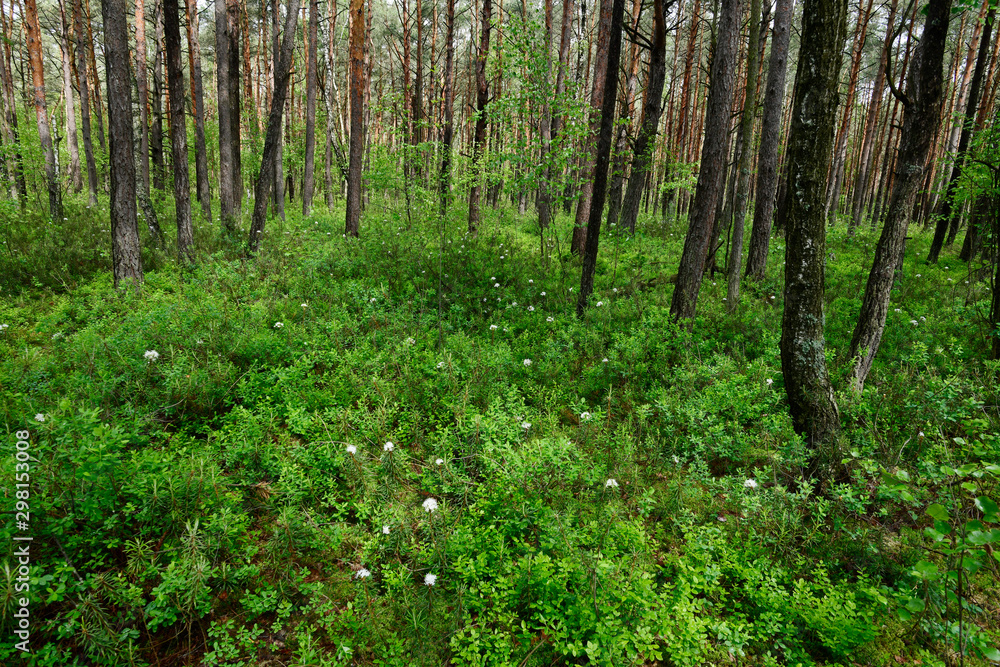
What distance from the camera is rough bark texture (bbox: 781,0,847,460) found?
3.81 m

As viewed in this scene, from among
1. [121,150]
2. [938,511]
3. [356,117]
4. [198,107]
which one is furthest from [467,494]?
[198,107]

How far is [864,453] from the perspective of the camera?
12.5 feet

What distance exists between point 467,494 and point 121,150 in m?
7.23

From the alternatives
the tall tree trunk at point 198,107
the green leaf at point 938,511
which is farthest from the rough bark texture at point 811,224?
the tall tree trunk at point 198,107

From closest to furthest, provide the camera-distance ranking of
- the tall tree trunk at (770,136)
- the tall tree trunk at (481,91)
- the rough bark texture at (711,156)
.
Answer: the rough bark texture at (711,156) < the tall tree trunk at (770,136) < the tall tree trunk at (481,91)

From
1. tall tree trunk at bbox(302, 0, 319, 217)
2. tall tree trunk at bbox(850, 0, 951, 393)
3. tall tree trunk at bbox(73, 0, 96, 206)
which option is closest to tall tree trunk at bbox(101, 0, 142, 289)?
tall tree trunk at bbox(302, 0, 319, 217)

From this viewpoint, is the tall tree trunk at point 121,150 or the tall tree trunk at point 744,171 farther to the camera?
the tall tree trunk at point 744,171

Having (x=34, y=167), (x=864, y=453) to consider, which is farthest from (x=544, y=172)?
(x=34, y=167)

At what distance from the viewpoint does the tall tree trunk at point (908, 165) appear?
15.8ft

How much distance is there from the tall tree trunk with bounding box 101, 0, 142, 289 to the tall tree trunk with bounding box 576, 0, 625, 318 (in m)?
6.67

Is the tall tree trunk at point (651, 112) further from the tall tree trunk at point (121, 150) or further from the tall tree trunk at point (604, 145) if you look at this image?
the tall tree trunk at point (121, 150)

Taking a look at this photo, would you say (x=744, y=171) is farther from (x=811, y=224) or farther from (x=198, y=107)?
(x=198, y=107)

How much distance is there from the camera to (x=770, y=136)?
26.5ft

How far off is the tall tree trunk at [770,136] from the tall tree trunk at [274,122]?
9.48m
